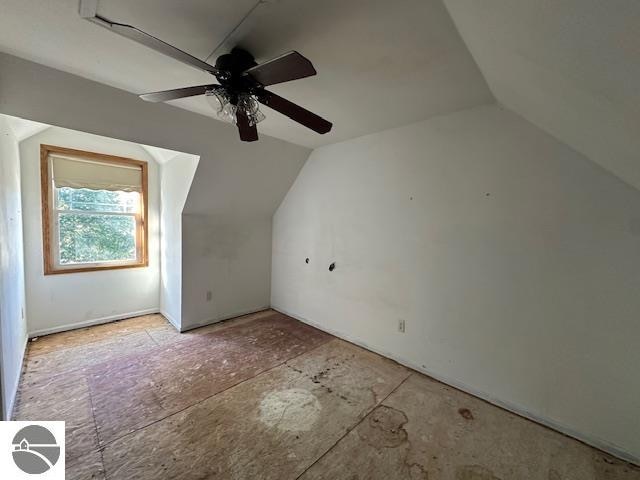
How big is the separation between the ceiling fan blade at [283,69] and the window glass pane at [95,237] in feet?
10.5

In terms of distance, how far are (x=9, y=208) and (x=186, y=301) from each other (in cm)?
173

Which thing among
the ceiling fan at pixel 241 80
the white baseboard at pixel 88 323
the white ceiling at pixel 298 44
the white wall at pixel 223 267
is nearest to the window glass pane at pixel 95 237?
the white baseboard at pixel 88 323

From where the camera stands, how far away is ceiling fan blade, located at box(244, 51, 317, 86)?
1.06 metres

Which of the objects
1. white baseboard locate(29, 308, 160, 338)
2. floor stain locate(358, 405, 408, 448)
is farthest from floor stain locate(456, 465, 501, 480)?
white baseboard locate(29, 308, 160, 338)

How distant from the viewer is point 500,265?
2.02 m

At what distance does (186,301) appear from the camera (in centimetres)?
321

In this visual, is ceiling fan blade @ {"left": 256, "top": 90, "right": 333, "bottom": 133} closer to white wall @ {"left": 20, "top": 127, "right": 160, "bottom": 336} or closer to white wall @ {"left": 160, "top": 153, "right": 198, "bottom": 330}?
white wall @ {"left": 160, "top": 153, "right": 198, "bottom": 330}

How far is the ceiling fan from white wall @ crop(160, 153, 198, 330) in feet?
4.94

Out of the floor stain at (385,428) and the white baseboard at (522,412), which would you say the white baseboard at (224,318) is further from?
the floor stain at (385,428)

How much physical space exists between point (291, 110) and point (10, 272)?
254 centimetres

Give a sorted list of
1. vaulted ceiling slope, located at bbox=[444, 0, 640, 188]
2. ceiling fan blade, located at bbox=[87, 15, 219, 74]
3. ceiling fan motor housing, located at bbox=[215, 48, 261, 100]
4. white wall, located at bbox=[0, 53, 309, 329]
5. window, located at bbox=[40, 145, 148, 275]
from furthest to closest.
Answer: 1. window, located at bbox=[40, 145, 148, 275]
2. white wall, located at bbox=[0, 53, 309, 329]
3. ceiling fan motor housing, located at bbox=[215, 48, 261, 100]
4. ceiling fan blade, located at bbox=[87, 15, 219, 74]
5. vaulted ceiling slope, located at bbox=[444, 0, 640, 188]

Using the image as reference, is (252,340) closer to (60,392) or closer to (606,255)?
(60,392)

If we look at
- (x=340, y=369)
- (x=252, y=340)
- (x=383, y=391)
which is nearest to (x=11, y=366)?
(x=252, y=340)

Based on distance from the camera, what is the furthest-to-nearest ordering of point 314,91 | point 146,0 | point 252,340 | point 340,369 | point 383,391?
point 252,340 < point 340,369 < point 383,391 < point 314,91 < point 146,0
